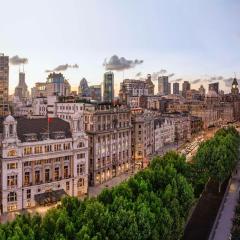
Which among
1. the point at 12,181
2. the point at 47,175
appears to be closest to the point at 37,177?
the point at 47,175

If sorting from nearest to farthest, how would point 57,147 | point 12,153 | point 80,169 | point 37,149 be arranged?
1. point 12,153
2. point 37,149
3. point 57,147
4. point 80,169

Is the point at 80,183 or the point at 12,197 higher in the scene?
the point at 80,183

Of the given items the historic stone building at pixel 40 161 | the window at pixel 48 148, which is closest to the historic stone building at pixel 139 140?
the historic stone building at pixel 40 161

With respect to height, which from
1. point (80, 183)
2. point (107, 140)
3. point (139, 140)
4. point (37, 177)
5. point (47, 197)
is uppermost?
point (107, 140)

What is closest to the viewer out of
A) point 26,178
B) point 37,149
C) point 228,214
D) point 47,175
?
point 228,214

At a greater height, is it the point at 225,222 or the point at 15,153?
the point at 15,153

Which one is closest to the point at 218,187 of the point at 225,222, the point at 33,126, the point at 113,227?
the point at 225,222

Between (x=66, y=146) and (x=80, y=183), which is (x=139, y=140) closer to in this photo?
(x=80, y=183)

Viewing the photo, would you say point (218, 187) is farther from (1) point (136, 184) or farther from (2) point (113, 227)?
(2) point (113, 227)
